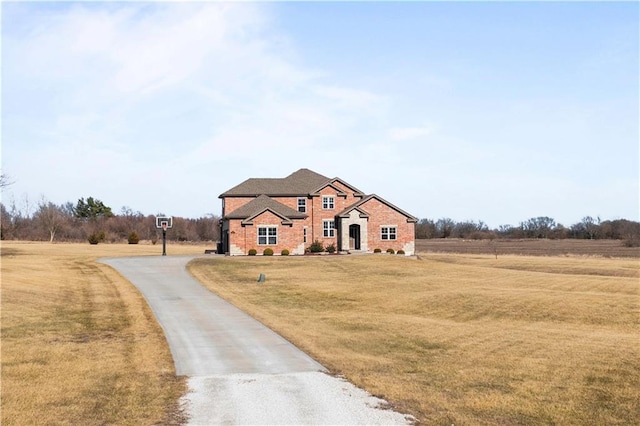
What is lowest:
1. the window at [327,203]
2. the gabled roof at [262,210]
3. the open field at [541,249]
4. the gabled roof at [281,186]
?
the open field at [541,249]

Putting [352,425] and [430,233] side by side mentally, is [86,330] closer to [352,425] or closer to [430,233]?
[352,425]

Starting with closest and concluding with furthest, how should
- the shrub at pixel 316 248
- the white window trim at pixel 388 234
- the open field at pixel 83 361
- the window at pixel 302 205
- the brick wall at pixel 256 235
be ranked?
Answer: 1. the open field at pixel 83 361
2. the brick wall at pixel 256 235
3. the shrub at pixel 316 248
4. the white window trim at pixel 388 234
5. the window at pixel 302 205

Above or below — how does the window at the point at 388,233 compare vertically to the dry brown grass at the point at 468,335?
→ above

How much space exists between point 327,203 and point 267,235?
837cm

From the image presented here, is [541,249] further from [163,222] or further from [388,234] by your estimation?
[163,222]

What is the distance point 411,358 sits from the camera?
16000 mm

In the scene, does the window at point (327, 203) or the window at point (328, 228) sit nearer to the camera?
the window at point (328, 228)

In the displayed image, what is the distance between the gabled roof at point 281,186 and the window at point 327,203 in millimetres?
1497

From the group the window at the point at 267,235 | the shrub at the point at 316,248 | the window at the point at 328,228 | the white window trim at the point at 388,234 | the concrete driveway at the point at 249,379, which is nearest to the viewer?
the concrete driveway at the point at 249,379

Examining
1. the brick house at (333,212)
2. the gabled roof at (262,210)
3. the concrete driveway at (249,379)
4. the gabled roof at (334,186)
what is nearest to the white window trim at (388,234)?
the brick house at (333,212)

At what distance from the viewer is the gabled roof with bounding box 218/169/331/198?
59375 millimetres

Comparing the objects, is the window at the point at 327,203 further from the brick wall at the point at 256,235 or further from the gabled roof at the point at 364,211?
the brick wall at the point at 256,235

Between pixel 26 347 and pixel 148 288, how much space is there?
1441cm

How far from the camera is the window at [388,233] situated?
58750 mm
